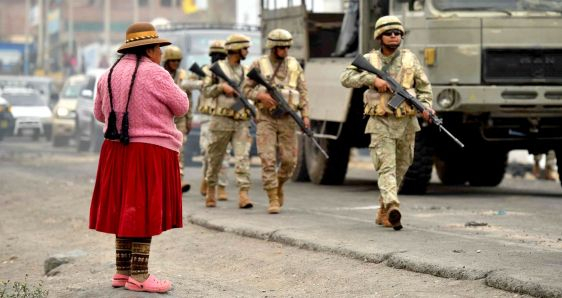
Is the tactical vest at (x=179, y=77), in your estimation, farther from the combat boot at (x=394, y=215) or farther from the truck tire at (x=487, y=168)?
the combat boot at (x=394, y=215)

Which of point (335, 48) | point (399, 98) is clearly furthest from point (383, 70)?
point (335, 48)

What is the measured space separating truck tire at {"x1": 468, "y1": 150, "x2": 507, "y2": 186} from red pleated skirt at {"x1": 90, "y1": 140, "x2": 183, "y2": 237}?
1116cm

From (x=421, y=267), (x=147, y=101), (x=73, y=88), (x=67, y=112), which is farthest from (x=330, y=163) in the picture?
(x=67, y=112)

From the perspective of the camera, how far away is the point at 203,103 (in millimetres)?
15023

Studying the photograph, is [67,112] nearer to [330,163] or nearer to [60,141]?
[60,141]

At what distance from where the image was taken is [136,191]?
338 inches

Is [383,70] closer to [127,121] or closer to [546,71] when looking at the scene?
[127,121]

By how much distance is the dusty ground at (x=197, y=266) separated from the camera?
909 centimetres

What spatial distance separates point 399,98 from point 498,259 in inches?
97.1

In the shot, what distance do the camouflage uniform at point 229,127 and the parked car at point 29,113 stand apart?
990 inches

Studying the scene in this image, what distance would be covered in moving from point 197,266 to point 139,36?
9.36 ft

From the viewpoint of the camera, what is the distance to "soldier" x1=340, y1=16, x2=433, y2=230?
11734 mm

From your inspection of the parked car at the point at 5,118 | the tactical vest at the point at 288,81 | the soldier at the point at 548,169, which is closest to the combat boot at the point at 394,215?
the tactical vest at the point at 288,81

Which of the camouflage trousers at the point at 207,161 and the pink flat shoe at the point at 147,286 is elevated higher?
the pink flat shoe at the point at 147,286
